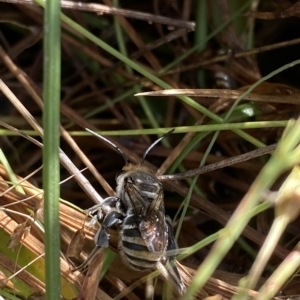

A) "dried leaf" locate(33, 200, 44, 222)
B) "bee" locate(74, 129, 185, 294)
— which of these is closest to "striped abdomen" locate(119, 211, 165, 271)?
"bee" locate(74, 129, 185, 294)

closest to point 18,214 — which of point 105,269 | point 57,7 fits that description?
point 105,269

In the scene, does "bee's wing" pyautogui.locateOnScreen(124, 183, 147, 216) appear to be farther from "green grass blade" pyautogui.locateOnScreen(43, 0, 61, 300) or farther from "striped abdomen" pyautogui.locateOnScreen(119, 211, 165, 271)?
"green grass blade" pyautogui.locateOnScreen(43, 0, 61, 300)

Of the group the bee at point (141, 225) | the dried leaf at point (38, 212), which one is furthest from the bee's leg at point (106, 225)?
the dried leaf at point (38, 212)

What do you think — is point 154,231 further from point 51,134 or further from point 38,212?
point 51,134

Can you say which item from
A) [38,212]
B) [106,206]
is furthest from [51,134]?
[106,206]

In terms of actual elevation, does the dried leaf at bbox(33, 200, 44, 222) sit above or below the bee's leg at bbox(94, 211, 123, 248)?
below

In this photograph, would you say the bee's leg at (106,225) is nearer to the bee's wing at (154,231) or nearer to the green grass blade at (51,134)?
the bee's wing at (154,231)

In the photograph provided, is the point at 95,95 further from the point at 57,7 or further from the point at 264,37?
the point at 57,7
